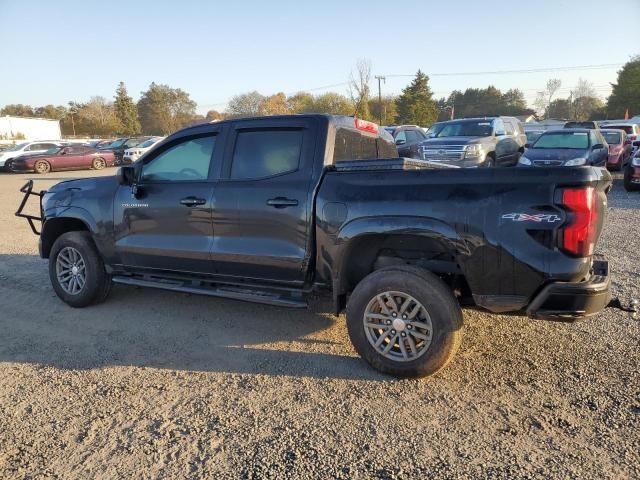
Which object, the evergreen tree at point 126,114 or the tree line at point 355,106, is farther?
the evergreen tree at point 126,114

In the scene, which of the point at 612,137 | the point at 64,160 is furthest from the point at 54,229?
the point at 64,160

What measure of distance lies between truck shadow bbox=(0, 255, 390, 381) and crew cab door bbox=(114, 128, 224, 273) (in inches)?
23.2

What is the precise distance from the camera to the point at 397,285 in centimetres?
339

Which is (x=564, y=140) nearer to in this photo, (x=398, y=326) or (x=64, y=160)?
(x=398, y=326)

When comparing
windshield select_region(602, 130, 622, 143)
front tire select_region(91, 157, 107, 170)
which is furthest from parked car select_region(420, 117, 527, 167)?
front tire select_region(91, 157, 107, 170)

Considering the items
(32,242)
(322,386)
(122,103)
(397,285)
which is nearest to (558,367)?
(397,285)

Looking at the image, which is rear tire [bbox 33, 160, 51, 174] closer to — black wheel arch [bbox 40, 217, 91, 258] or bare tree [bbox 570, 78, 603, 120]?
black wheel arch [bbox 40, 217, 91, 258]

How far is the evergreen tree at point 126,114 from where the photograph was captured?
252 ft

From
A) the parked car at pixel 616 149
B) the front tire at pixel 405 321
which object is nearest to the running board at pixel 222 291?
the front tire at pixel 405 321

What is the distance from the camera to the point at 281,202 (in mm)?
3877

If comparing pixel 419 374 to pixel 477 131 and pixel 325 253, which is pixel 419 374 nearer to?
pixel 325 253

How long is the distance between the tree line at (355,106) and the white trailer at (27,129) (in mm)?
16676

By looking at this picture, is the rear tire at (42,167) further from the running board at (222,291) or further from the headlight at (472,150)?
the running board at (222,291)

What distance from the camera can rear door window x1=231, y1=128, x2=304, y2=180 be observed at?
4.04m
